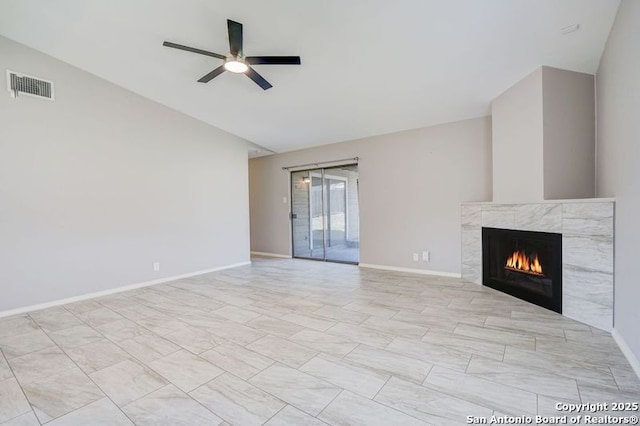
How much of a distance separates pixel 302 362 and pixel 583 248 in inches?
113

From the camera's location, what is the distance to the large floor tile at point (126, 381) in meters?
1.82

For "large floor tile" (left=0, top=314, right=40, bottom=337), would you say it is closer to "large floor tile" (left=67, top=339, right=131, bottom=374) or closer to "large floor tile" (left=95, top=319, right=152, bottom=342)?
"large floor tile" (left=95, top=319, right=152, bottom=342)

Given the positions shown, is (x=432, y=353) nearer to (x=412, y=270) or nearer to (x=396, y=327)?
(x=396, y=327)

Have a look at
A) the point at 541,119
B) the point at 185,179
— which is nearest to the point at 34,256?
the point at 185,179

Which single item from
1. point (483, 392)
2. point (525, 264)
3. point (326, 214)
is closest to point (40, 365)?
point (483, 392)

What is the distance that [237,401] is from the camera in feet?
5.72

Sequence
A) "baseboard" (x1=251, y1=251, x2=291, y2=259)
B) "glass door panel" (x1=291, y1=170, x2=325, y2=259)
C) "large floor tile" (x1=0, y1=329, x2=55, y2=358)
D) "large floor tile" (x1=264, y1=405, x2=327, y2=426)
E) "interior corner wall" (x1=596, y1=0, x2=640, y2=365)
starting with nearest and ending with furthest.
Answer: "large floor tile" (x1=264, y1=405, x2=327, y2=426) < "interior corner wall" (x1=596, y1=0, x2=640, y2=365) < "large floor tile" (x1=0, y1=329, x2=55, y2=358) < "glass door panel" (x1=291, y1=170, x2=325, y2=259) < "baseboard" (x1=251, y1=251, x2=291, y2=259)

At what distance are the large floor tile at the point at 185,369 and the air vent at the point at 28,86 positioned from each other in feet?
11.7

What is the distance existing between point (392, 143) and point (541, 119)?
232cm

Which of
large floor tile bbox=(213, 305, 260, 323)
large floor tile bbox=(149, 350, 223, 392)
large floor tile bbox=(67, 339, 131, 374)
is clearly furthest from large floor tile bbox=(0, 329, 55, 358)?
large floor tile bbox=(213, 305, 260, 323)

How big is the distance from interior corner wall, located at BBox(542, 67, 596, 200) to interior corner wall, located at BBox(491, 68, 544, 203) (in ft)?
0.32

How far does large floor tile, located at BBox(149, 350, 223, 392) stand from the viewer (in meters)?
1.94

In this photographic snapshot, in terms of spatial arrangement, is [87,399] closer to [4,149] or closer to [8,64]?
[4,149]

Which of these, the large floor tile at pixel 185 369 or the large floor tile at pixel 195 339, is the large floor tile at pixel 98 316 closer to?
the large floor tile at pixel 195 339
